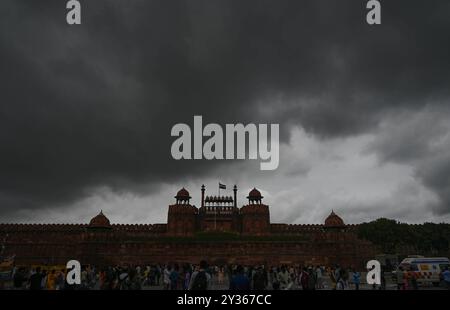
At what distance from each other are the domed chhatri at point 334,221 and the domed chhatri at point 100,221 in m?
27.9

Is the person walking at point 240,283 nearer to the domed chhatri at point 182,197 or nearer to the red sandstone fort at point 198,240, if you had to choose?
the red sandstone fort at point 198,240

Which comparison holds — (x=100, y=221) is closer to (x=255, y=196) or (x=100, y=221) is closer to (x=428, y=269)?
(x=255, y=196)

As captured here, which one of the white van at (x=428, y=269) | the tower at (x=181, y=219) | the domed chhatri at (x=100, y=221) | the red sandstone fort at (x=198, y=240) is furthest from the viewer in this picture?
the tower at (x=181, y=219)

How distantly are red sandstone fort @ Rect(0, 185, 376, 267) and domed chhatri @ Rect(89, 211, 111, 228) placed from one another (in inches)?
4.8

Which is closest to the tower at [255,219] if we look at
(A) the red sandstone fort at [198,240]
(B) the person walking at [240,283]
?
(A) the red sandstone fort at [198,240]

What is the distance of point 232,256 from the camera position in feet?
115

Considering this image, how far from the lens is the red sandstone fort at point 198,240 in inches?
1391

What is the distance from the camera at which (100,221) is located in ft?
140

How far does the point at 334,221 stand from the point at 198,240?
17746 millimetres

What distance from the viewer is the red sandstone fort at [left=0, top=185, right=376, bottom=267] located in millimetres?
35344

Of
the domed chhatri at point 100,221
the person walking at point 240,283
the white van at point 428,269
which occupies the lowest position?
the white van at point 428,269

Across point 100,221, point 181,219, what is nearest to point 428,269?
point 181,219
